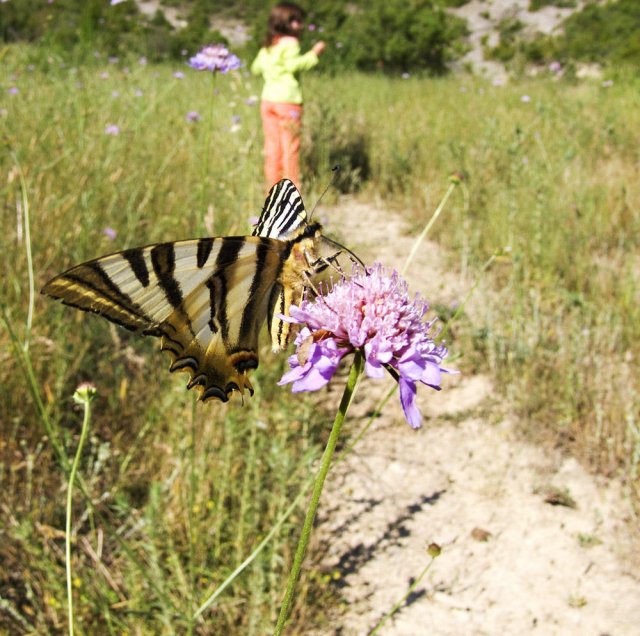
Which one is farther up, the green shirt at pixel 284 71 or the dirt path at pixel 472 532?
the green shirt at pixel 284 71

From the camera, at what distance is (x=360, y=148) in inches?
243

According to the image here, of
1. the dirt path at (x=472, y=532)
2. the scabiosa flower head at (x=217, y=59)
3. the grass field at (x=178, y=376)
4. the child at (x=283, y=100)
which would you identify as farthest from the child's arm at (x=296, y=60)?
the dirt path at (x=472, y=532)

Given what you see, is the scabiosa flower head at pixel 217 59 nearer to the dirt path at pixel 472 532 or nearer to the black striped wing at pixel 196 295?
the black striped wing at pixel 196 295

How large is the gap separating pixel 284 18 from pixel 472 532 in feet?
13.3

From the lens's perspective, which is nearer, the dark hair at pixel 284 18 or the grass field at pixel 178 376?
the grass field at pixel 178 376

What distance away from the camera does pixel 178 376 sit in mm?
2023

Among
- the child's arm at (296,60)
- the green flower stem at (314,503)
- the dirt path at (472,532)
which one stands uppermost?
the child's arm at (296,60)

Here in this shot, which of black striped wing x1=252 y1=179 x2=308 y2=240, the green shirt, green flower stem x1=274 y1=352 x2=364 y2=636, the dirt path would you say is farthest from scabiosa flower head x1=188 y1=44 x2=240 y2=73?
the green shirt

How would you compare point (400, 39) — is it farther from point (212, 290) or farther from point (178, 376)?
point (212, 290)

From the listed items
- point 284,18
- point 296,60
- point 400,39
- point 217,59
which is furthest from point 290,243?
point 400,39

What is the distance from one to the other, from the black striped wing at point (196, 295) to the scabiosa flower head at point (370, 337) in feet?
0.64

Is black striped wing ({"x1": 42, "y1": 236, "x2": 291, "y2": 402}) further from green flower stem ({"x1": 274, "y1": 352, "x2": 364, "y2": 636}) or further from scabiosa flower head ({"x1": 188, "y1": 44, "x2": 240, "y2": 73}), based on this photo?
scabiosa flower head ({"x1": 188, "y1": 44, "x2": 240, "y2": 73})

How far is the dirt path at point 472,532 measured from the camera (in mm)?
1850

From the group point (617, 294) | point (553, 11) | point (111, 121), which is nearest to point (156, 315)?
point (617, 294)
